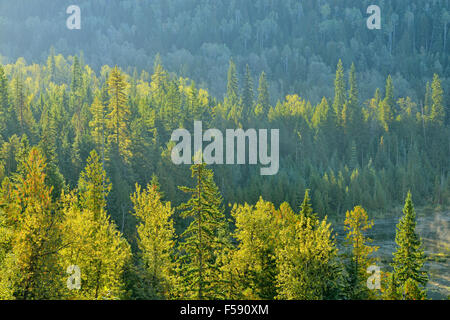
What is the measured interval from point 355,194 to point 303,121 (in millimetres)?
39404

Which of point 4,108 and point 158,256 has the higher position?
point 4,108

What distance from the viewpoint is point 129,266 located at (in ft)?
131

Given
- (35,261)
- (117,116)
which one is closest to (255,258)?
(35,261)

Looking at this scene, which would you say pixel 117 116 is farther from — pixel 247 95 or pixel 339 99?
pixel 339 99

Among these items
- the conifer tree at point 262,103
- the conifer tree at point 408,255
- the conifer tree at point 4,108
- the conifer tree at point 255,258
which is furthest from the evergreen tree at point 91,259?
the conifer tree at point 262,103

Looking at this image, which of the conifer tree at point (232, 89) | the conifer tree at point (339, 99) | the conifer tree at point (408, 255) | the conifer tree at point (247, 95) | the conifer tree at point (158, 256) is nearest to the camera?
the conifer tree at point (158, 256)

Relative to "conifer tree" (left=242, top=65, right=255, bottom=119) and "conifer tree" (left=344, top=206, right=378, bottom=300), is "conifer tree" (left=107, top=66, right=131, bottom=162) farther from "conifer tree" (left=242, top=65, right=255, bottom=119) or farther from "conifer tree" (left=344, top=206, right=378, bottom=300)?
"conifer tree" (left=242, top=65, right=255, bottom=119)

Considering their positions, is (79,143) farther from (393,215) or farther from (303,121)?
(303,121)

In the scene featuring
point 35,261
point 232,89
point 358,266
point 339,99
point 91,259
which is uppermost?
point 232,89

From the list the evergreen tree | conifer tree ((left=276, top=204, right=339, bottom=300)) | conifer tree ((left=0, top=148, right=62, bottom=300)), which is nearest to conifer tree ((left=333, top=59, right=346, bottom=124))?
conifer tree ((left=276, top=204, right=339, bottom=300))

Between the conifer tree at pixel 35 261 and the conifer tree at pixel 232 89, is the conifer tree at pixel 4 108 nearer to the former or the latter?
the conifer tree at pixel 35 261

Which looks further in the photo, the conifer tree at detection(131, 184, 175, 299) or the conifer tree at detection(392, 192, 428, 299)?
the conifer tree at detection(392, 192, 428, 299)

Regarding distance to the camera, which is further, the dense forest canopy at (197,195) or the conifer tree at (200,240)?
the dense forest canopy at (197,195)
